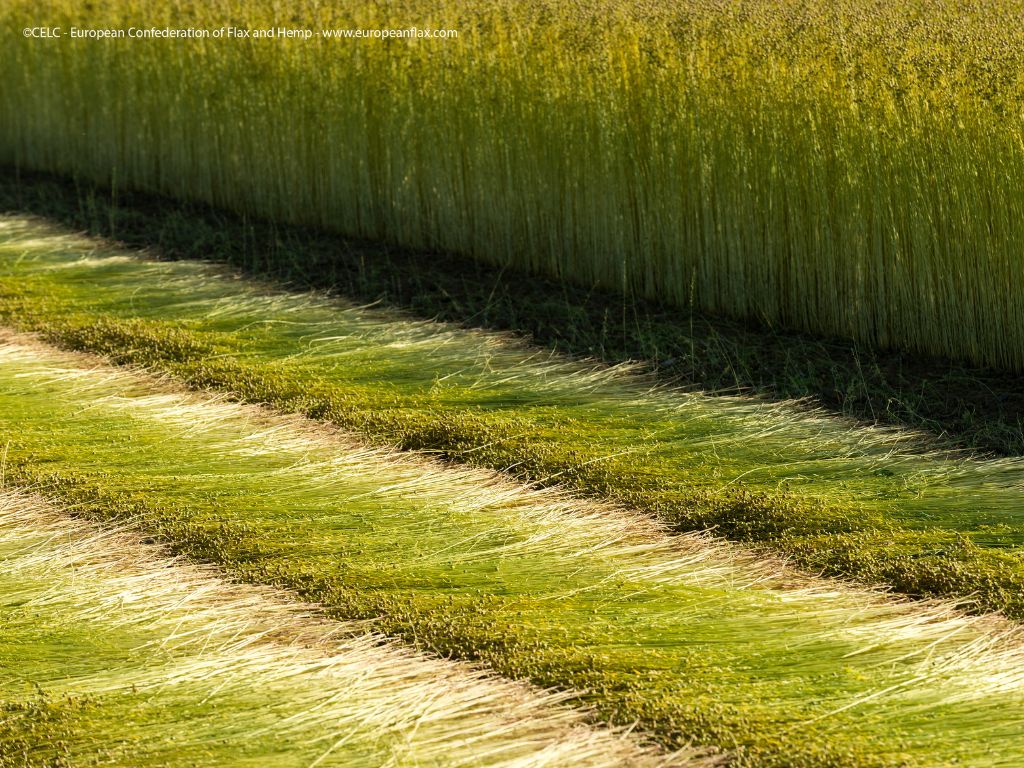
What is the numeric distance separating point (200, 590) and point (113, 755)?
0.74 m

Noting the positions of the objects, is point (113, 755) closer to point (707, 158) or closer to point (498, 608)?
point (498, 608)

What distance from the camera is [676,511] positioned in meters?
3.93

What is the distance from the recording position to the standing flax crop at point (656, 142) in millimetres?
4977

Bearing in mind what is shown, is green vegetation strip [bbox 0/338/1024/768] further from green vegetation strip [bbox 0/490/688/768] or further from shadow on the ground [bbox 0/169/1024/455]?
shadow on the ground [bbox 0/169/1024/455]

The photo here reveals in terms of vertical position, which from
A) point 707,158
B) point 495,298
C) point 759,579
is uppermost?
point 707,158

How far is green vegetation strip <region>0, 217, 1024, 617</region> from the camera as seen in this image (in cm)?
371

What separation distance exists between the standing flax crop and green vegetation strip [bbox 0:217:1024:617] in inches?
30.7

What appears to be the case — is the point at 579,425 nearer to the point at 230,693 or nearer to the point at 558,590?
the point at 558,590

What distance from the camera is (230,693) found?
298 cm

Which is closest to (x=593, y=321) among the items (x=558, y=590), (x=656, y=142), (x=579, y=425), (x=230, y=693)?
(x=656, y=142)

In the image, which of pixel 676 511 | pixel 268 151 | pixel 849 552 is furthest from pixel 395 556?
pixel 268 151

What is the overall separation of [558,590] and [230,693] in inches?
33.7

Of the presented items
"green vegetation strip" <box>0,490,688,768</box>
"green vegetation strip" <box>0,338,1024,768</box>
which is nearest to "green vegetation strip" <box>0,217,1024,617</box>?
"green vegetation strip" <box>0,338,1024,768</box>

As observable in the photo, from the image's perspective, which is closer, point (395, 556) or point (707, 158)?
point (395, 556)
